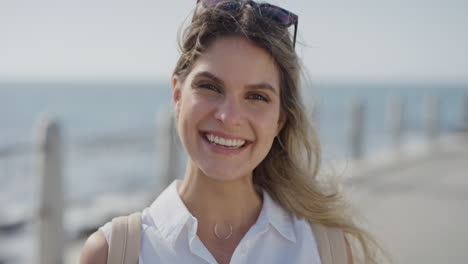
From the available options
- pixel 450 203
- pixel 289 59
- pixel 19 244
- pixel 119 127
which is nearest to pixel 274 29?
pixel 289 59

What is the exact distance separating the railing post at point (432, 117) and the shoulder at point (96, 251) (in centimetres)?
1195

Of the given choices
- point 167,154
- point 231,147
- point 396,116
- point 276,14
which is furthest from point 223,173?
point 396,116

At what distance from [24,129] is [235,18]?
34.7 metres

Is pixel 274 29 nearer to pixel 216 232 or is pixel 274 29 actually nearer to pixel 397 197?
pixel 216 232

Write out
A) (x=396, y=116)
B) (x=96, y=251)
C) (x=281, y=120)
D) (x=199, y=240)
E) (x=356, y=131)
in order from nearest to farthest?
(x=96, y=251) → (x=199, y=240) → (x=281, y=120) → (x=356, y=131) → (x=396, y=116)

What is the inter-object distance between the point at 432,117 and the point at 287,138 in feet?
38.2

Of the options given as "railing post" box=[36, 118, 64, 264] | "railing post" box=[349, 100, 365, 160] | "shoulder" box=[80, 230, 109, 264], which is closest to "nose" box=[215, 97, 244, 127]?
"shoulder" box=[80, 230, 109, 264]

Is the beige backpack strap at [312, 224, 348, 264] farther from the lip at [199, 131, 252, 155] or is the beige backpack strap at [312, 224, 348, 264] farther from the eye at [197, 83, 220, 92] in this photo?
the eye at [197, 83, 220, 92]

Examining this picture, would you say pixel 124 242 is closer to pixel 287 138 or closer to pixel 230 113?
pixel 230 113

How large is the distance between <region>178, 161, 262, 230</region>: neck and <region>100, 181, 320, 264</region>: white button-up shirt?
0.06 m

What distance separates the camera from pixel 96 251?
183 cm

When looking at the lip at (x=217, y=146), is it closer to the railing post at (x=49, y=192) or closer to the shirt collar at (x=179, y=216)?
the shirt collar at (x=179, y=216)

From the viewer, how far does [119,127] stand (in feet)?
116

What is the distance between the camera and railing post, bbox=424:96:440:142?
41.3 ft
